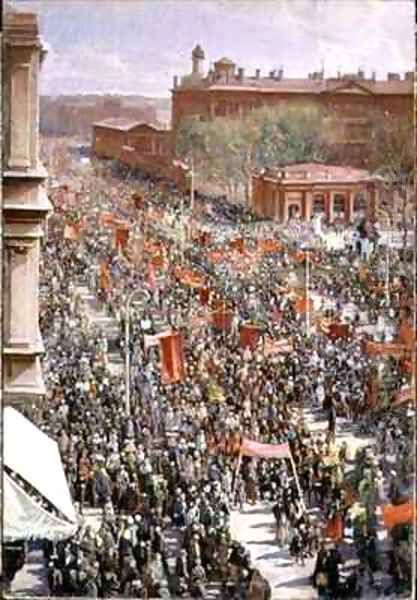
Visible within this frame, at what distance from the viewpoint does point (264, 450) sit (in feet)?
25.7

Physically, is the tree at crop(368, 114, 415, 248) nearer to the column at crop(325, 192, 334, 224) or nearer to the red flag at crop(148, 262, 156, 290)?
the column at crop(325, 192, 334, 224)

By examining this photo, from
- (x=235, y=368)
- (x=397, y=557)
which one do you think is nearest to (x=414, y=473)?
(x=397, y=557)

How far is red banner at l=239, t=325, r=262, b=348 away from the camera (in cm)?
790

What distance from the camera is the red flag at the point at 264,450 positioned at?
784 centimetres

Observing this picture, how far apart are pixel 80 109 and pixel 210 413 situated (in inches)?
58.6

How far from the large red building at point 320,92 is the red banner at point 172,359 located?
3.48 feet

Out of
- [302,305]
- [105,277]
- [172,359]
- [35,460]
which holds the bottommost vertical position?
[35,460]

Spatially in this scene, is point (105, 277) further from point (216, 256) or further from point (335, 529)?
point (335, 529)

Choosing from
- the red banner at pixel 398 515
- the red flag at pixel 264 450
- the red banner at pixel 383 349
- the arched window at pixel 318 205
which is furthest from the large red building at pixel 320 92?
the red banner at pixel 398 515

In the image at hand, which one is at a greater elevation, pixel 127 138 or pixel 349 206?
pixel 127 138

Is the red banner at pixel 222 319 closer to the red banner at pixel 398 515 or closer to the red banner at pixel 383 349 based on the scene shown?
the red banner at pixel 383 349

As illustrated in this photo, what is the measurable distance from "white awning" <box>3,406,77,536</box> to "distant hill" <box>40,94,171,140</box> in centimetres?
128

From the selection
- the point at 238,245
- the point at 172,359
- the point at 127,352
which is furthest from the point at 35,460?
the point at 238,245

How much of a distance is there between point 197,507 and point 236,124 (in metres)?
1.74
